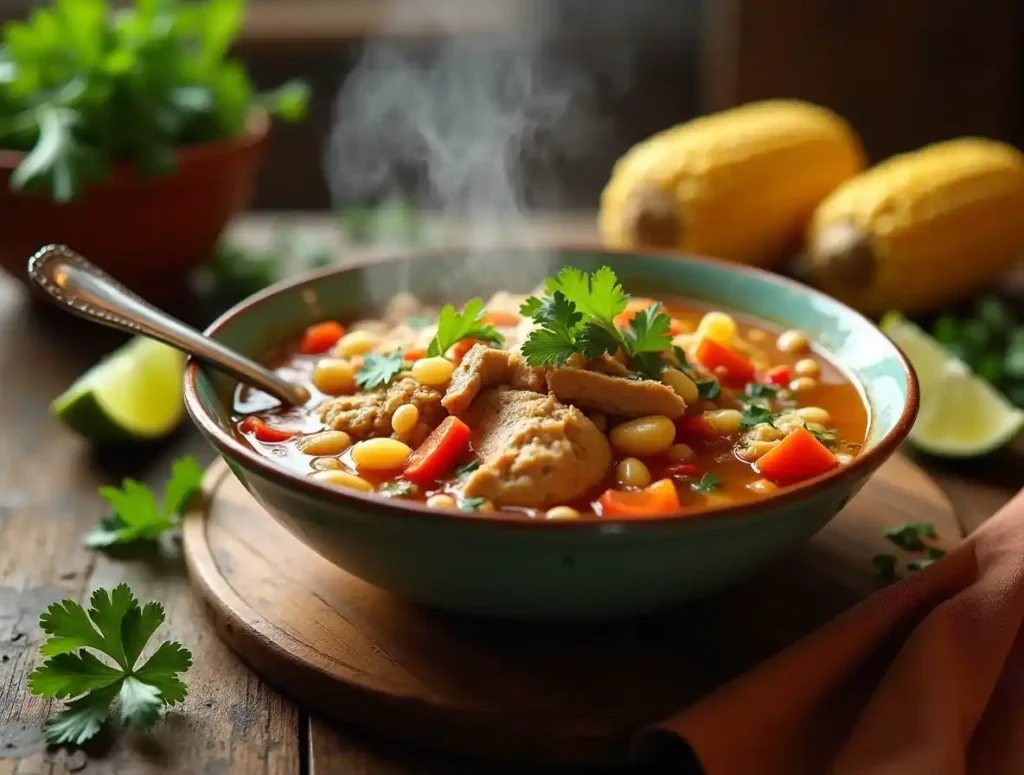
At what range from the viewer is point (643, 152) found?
3.98 m

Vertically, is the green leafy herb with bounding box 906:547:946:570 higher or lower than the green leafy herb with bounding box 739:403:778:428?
lower

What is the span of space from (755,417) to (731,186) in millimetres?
1497

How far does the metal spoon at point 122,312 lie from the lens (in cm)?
250

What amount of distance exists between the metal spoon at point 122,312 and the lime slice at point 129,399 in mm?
481

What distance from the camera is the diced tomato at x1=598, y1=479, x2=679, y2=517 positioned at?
212cm

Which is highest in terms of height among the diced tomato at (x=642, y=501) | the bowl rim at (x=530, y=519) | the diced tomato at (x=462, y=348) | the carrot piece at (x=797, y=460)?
the bowl rim at (x=530, y=519)

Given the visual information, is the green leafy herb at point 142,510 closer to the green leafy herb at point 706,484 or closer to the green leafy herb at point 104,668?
the green leafy herb at point 104,668

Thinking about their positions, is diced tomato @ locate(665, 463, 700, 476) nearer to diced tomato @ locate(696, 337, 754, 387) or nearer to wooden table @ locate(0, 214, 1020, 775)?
diced tomato @ locate(696, 337, 754, 387)

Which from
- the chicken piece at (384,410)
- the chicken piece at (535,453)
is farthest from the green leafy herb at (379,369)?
the chicken piece at (535,453)

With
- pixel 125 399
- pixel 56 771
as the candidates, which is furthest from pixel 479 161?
pixel 56 771

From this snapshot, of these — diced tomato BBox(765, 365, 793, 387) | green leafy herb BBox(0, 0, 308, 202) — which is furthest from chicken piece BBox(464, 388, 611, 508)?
green leafy herb BBox(0, 0, 308, 202)

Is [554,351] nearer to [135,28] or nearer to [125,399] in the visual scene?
[125,399]

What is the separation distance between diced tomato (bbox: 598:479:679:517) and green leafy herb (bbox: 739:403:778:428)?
1.13 feet

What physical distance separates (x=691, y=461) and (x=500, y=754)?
68 cm
